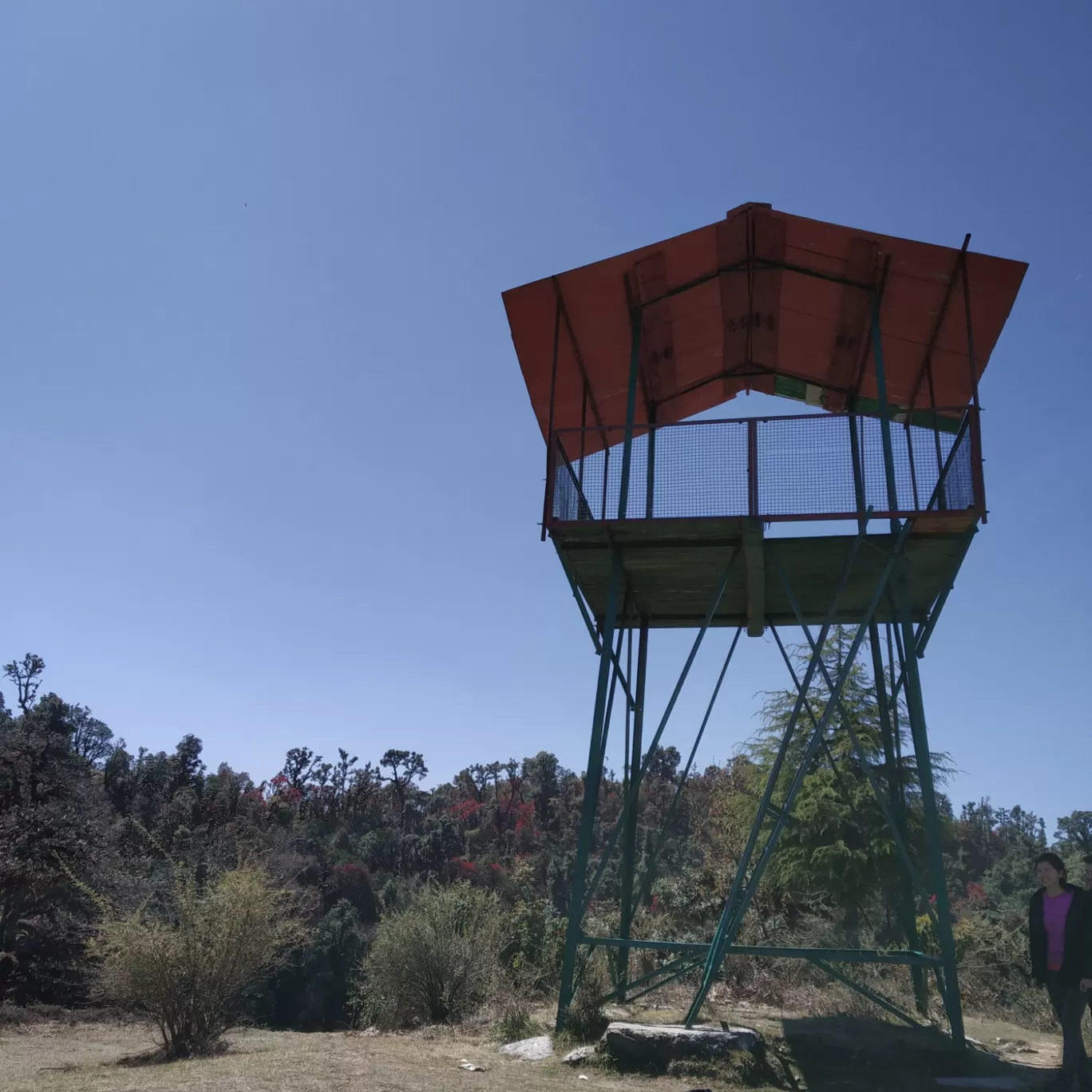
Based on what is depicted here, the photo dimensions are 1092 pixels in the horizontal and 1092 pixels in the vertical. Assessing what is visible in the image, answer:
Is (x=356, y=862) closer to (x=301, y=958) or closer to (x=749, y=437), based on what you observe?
(x=301, y=958)

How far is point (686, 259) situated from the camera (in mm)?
10930

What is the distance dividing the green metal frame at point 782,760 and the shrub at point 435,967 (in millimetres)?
3800

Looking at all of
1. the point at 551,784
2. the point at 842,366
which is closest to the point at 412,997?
the point at 842,366

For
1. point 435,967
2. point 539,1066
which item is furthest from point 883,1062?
point 435,967

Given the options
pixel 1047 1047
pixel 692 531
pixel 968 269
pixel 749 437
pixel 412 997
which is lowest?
pixel 412 997

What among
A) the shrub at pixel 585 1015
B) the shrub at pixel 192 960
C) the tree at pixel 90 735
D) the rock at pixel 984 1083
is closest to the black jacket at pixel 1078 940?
the rock at pixel 984 1083

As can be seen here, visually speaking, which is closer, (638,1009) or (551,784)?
(638,1009)

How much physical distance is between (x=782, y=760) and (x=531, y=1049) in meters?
4.10

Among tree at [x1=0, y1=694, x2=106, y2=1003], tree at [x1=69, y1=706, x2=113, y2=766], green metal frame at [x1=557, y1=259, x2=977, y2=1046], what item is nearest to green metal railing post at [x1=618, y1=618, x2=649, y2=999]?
green metal frame at [x1=557, y1=259, x2=977, y2=1046]

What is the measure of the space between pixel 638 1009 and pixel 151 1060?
19.6 ft

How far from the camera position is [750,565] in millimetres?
10062

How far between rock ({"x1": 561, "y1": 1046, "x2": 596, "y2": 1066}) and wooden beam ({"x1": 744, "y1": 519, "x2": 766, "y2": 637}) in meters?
5.14

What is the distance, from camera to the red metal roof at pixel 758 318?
10.4 metres

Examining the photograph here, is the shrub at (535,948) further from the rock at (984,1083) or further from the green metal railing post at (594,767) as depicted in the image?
the rock at (984,1083)
